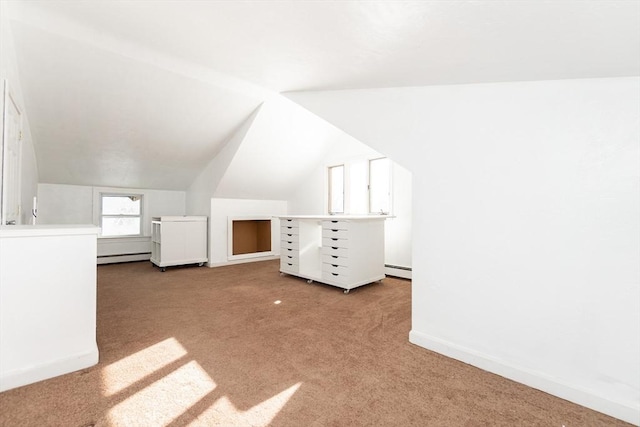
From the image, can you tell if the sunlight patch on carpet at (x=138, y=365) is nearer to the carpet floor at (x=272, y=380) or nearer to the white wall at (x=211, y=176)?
the carpet floor at (x=272, y=380)

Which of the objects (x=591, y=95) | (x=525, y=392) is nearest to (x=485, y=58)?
(x=591, y=95)

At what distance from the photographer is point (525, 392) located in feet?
4.75

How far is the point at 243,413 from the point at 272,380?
275 millimetres

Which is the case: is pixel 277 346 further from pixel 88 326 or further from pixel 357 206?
pixel 357 206

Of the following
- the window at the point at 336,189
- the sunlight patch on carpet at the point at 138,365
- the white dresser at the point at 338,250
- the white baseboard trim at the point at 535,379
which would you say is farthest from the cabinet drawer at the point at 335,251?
the sunlight patch on carpet at the point at 138,365

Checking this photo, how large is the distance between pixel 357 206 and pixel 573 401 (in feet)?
11.4

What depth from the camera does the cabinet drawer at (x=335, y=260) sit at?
3199 millimetres

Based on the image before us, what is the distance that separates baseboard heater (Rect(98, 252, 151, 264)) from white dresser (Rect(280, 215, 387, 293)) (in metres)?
3.15

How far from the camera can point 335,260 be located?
330cm

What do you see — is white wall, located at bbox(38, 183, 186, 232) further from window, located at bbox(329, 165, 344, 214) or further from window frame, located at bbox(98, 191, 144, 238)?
window, located at bbox(329, 165, 344, 214)

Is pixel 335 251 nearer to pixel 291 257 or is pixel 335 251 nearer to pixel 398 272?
pixel 291 257

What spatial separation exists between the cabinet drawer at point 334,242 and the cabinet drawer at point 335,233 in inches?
1.5

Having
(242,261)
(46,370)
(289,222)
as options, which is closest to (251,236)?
(242,261)

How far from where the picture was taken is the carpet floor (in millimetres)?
1255
